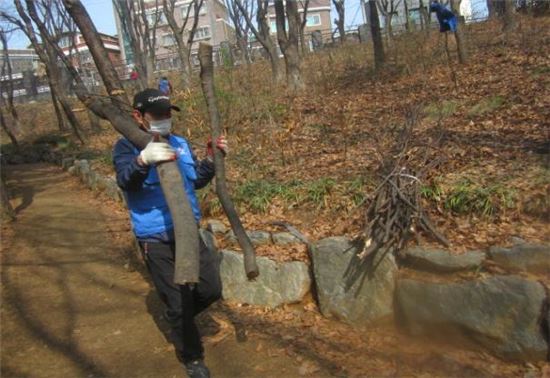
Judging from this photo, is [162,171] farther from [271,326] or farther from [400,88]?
[400,88]

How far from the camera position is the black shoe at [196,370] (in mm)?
3494

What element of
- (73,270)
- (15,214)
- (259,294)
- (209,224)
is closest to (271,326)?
(259,294)

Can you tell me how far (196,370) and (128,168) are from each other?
1.40 m

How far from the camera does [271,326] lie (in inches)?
176

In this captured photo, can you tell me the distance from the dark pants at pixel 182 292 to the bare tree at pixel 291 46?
8.72 meters

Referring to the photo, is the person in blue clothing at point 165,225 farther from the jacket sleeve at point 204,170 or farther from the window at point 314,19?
the window at point 314,19

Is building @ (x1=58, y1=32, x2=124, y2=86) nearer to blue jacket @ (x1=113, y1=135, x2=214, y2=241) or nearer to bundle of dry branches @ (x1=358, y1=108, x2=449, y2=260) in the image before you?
blue jacket @ (x1=113, y1=135, x2=214, y2=241)

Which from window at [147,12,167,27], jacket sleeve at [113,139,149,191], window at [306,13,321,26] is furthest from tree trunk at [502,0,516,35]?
window at [306,13,321,26]

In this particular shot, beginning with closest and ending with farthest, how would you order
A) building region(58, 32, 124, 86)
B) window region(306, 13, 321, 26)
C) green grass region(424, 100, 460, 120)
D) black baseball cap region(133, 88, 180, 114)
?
black baseball cap region(133, 88, 180, 114) < green grass region(424, 100, 460, 120) < building region(58, 32, 124, 86) < window region(306, 13, 321, 26)

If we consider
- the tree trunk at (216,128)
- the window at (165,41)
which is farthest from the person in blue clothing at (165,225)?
the window at (165,41)

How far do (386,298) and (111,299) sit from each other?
2614 millimetres

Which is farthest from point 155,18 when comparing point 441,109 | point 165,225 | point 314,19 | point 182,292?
point 314,19

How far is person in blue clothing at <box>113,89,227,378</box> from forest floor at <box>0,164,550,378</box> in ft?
1.65

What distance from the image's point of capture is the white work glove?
291 cm
